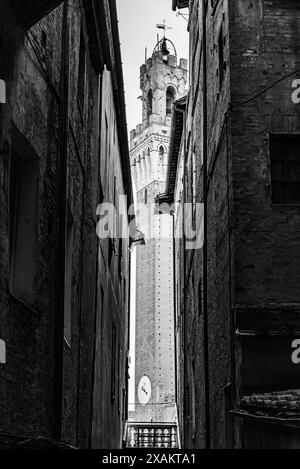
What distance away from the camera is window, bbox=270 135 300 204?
1035cm

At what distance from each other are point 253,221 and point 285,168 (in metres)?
0.92

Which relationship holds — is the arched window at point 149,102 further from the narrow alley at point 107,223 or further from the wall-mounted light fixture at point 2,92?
the wall-mounted light fixture at point 2,92

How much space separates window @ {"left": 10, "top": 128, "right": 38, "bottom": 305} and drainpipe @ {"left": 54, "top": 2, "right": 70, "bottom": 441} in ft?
3.46

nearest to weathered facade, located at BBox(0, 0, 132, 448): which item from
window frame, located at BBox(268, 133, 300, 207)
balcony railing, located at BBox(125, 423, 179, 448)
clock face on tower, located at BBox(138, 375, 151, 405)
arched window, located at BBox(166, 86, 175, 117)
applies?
window frame, located at BBox(268, 133, 300, 207)

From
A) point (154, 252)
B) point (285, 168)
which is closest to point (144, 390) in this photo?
point (154, 252)

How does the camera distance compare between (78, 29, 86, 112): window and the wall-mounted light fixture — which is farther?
(78, 29, 86, 112): window

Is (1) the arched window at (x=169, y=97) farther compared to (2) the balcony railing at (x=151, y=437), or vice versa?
(1) the arched window at (x=169, y=97)

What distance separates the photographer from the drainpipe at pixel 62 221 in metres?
8.61

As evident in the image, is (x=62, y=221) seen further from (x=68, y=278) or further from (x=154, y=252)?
(x=154, y=252)

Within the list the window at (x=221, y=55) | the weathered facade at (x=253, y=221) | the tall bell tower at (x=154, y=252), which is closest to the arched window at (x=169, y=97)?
the tall bell tower at (x=154, y=252)

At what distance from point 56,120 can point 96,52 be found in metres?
4.87

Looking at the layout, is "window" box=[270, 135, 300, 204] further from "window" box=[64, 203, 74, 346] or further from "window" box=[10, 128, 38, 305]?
"window" box=[10, 128, 38, 305]
